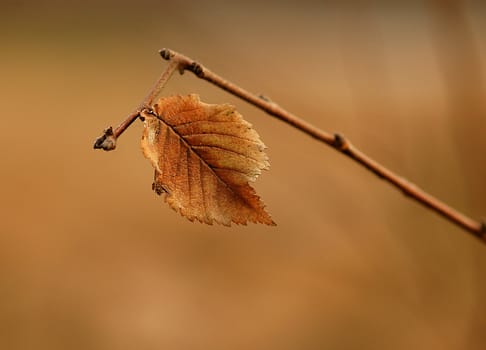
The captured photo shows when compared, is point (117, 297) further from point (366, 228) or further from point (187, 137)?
point (187, 137)

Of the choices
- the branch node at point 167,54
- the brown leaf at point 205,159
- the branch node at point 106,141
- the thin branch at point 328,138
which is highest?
the thin branch at point 328,138

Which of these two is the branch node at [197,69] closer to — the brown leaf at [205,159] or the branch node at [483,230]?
the brown leaf at [205,159]

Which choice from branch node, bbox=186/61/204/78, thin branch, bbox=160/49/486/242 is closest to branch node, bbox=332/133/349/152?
thin branch, bbox=160/49/486/242

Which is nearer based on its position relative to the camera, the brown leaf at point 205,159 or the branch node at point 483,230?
the brown leaf at point 205,159

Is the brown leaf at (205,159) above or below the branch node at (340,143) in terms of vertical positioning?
below

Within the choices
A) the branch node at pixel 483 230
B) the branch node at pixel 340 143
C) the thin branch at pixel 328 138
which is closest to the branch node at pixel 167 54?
the thin branch at pixel 328 138

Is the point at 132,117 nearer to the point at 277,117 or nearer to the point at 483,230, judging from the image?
the point at 277,117

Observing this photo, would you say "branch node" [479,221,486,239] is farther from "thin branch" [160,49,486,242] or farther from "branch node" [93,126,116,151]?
"branch node" [93,126,116,151]
